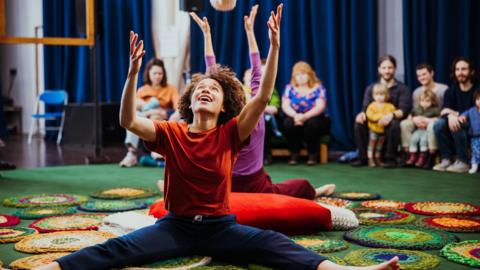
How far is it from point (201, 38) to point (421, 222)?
3913mm

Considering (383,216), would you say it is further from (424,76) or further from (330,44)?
(330,44)

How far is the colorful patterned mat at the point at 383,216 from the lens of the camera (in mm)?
2621

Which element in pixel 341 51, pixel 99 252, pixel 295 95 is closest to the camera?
pixel 99 252

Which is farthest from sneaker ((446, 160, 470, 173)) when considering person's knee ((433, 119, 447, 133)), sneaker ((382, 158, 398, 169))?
sneaker ((382, 158, 398, 169))

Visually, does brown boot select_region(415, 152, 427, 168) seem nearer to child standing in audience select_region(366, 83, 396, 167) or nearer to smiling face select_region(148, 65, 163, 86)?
child standing in audience select_region(366, 83, 396, 167)

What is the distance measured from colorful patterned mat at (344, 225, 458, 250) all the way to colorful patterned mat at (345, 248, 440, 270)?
78 millimetres

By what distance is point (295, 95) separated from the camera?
504cm

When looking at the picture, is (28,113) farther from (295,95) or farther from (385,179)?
(385,179)

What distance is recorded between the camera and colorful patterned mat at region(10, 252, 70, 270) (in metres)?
1.93

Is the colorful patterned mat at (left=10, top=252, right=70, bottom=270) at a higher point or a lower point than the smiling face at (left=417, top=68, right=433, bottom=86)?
lower

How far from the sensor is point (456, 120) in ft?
14.2

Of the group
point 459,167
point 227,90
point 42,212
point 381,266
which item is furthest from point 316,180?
point 381,266

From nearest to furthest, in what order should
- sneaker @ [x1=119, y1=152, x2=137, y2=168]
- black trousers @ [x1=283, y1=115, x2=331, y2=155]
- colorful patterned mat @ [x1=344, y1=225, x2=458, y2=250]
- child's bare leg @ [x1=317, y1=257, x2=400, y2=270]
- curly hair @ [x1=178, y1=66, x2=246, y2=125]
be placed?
child's bare leg @ [x1=317, y1=257, x2=400, y2=270] → curly hair @ [x1=178, y1=66, x2=246, y2=125] → colorful patterned mat @ [x1=344, y1=225, x2=458, y2=250] → sneaker @ [x1=119, y1=152, x2=137, y2=168] → black trousers @ [x1=283, y1=115, x2=331, y2=155]

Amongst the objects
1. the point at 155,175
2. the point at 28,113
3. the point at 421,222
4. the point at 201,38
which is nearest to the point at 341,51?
the point at 201,38
